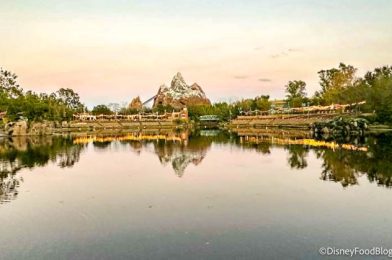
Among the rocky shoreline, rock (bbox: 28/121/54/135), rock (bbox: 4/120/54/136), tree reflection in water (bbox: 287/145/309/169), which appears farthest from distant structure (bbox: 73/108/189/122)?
tree reflection in water (bbox: 287/145/309/169)

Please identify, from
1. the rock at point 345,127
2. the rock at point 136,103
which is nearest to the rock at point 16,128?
the rock at point 345,127

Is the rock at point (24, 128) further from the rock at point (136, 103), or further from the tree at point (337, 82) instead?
A: the rock at point (136, 103)

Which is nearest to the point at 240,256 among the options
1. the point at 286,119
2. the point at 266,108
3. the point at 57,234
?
the point at 57,234

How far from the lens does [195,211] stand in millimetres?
12250

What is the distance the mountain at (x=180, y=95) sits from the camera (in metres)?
182

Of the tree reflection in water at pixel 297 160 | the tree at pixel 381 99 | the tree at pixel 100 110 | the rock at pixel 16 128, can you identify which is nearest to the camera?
the tree reflection in water at pixel 297 160

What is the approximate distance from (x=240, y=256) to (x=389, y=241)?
3424mm

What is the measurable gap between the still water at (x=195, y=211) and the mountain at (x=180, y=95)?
156872 millimetres

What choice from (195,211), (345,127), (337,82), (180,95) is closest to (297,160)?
(195,211)

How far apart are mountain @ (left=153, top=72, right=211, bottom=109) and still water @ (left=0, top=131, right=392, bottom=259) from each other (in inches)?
6176

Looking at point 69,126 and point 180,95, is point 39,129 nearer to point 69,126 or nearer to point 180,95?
point 69,126

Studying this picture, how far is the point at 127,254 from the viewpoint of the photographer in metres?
8.62

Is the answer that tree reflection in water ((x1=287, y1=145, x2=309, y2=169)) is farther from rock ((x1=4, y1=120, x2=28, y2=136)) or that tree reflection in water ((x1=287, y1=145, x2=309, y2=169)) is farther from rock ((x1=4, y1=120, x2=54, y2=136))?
rock ((x1=4, y1=120, x2=54, y2=136))

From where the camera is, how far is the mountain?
181875 millimetres
